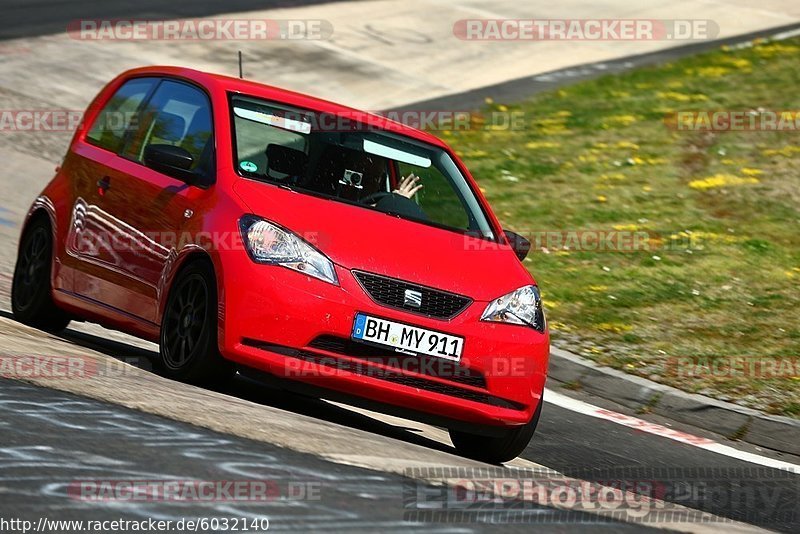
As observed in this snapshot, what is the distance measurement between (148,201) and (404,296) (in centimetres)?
171

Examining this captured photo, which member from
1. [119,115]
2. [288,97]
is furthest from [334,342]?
[119,115]

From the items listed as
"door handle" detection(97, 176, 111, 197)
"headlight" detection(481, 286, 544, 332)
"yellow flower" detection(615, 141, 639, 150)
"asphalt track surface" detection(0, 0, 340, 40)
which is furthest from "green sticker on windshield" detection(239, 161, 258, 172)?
"asphalt track surface" detection(0, 0, 340, 40)

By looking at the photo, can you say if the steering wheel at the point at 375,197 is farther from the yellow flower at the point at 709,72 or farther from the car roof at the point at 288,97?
the yellow flower at the point at 709,72

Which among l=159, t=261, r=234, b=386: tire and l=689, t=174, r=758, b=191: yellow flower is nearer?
l=159, t=261, r=234, b=386: tire

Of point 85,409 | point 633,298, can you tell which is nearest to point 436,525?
point 85,409

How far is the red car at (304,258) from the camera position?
6.92m

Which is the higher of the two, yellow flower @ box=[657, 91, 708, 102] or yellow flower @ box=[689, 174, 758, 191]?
yellow flower @ box=[657, 91, 708, 102]

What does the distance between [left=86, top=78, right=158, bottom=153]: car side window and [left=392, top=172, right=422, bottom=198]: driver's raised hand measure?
1644 millimetres

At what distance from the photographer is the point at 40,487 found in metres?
5.09

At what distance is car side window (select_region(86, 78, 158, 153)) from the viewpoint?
877 cm

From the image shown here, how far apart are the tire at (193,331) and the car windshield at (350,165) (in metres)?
0.67

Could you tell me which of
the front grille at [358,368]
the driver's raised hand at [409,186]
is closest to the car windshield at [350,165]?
the driver's raised hand at [409,186]

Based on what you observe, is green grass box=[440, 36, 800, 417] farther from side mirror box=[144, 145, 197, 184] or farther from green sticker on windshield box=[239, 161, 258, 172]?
Answer: side mirror box=[144, 145, 197, 184]

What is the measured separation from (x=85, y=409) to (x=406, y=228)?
1.98 m
